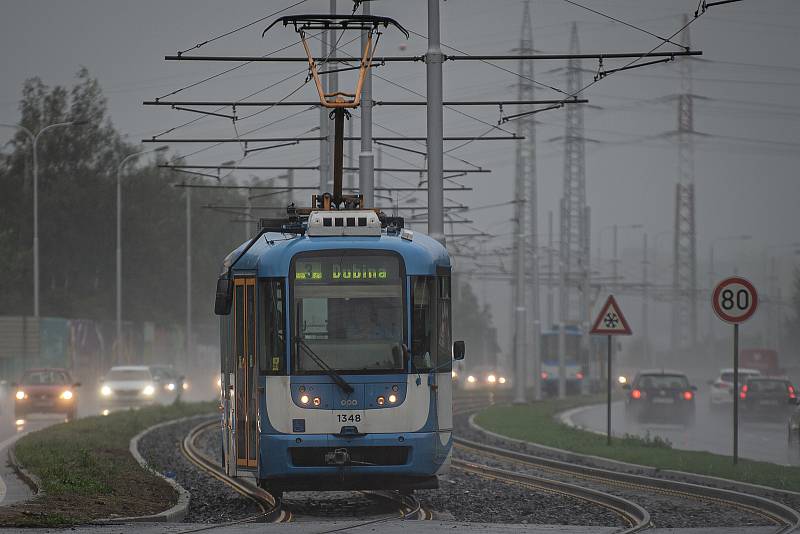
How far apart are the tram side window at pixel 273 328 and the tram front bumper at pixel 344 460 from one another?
730 mm

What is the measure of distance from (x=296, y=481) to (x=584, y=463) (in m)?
11.3

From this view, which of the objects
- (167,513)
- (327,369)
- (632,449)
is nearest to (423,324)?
(327,369)

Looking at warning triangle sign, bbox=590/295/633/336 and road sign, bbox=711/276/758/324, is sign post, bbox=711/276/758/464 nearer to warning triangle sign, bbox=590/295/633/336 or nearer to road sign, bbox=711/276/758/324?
road sign, bbox=711/276/758/324

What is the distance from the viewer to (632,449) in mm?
29172

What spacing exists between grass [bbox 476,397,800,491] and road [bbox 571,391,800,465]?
1.59m

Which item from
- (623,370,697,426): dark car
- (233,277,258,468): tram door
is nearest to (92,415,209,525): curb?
(233,277,258,468): tram door

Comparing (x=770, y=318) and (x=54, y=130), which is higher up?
(x=54, y=130)

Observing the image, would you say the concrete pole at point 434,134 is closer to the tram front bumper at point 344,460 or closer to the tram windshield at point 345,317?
the tram windshield at point 345,317

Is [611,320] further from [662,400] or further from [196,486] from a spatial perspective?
[662,400]

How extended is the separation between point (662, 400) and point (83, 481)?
2945 centimetres

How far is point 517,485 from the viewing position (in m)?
21.6

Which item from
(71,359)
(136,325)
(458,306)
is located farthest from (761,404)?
(458,306)

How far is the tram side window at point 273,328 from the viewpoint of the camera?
1634 centimetres

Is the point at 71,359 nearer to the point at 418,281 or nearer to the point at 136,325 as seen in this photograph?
the point at 136,325
